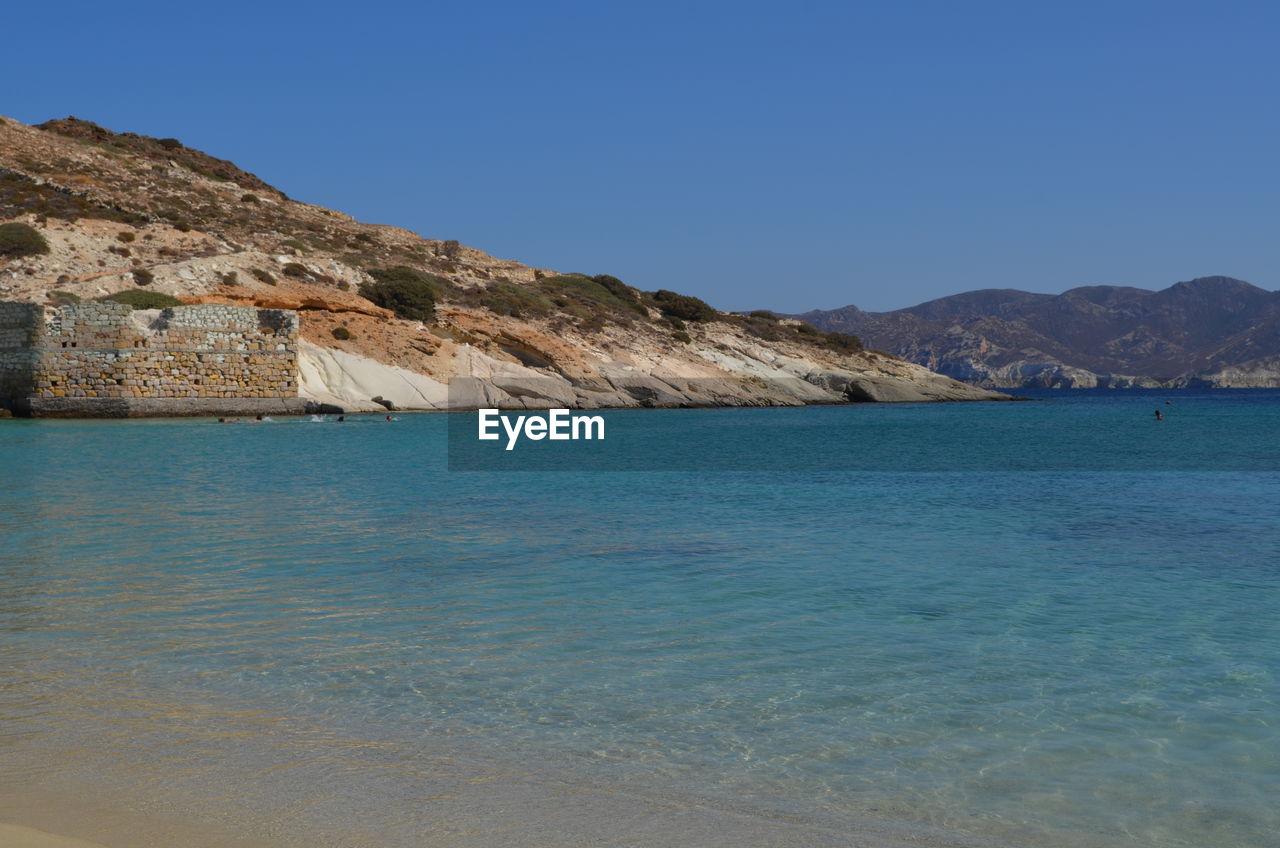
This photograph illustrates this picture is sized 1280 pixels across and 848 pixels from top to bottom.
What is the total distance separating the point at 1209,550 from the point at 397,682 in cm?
1015

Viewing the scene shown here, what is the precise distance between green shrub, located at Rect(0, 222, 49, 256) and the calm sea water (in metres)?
37.9

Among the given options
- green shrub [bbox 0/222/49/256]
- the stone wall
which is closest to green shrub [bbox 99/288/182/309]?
the stone wall

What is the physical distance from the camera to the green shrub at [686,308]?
8300cm

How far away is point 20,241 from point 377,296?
17.6 m

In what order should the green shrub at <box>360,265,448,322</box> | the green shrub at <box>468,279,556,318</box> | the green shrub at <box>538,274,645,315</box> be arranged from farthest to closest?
1. the green shrub at <box>538,274,645,315</box>
2. the green shrub at <box>468,279,556,318</box>
3. the green shrub at <box>360,265,448,322</box>

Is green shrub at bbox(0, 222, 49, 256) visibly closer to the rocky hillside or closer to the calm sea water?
the rocky hillside

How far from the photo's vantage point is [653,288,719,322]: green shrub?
83000mm

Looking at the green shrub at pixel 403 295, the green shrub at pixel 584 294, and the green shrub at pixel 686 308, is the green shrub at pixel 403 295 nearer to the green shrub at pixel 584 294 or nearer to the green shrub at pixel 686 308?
the green shrub at pixel 584 294

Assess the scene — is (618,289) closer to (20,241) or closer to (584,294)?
(584,294)

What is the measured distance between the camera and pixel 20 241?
160ft

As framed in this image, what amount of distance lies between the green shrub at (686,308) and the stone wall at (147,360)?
4073 centimetres

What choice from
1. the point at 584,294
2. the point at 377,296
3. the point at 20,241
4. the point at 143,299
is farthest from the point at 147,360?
the point at 584,294

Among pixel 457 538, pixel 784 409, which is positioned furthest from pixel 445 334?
pixel 457 538

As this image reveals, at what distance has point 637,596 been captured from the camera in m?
9.55
